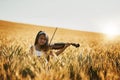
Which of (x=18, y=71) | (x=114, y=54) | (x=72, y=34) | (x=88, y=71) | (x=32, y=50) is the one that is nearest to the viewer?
(x=18, y=71)

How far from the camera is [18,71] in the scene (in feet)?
6.66

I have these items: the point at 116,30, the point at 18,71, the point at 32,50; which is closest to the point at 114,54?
the point at 116,30

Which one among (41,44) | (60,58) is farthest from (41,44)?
(60,58)

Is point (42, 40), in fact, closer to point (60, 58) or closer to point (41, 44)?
point (41, 44)

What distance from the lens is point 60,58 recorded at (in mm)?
2459

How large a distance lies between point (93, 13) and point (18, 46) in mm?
983

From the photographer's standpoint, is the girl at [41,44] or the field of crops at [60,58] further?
the girl at [41,44]

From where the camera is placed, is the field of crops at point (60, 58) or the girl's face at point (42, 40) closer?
the field of crops at point (60, 58)

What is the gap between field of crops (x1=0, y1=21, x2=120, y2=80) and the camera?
204cm

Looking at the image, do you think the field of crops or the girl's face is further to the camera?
the girl's face

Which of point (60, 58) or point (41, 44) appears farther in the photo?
point (41, 44)

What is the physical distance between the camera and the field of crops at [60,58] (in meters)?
2.04

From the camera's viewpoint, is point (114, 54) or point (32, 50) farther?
point (114, 54)

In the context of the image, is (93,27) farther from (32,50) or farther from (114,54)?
(32,50)
